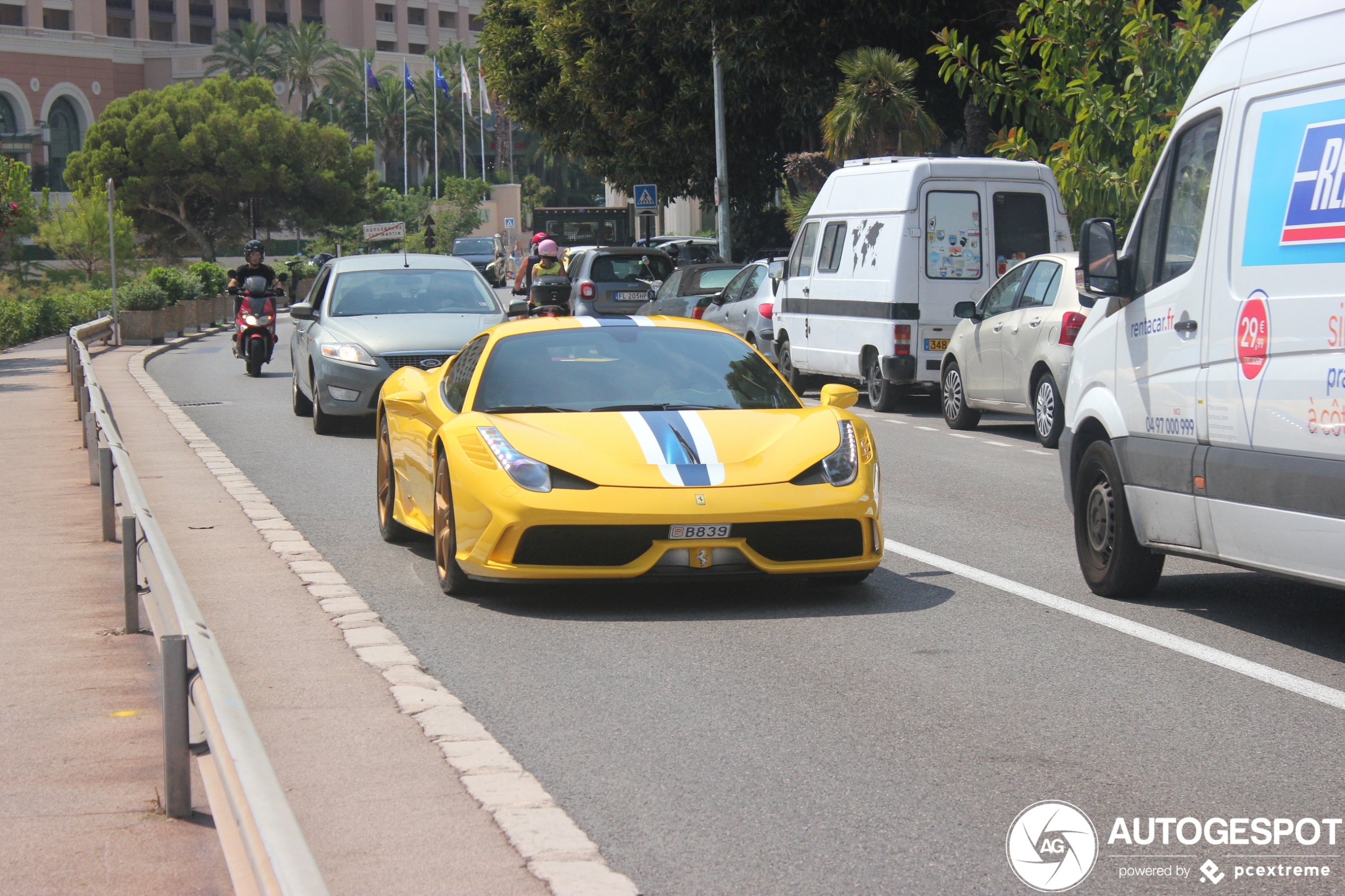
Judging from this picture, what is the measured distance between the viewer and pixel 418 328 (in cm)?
1617

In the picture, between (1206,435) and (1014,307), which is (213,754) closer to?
(1206,435)

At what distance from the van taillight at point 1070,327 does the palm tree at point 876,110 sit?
52.5 ft

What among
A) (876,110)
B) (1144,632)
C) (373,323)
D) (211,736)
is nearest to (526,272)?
(373,323)

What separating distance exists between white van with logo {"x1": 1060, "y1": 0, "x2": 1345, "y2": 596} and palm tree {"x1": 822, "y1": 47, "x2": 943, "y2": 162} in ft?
73.9

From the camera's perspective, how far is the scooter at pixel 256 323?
24.5 m

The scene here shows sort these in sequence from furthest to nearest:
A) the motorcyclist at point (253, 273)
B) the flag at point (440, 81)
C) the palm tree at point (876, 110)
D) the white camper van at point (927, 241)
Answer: the flag at point (440, 81) < the palm tree at point (876, 110) < the motorcyclist at point (253, 273) < the white camper van at point (927, 241)

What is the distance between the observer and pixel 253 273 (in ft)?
84.0

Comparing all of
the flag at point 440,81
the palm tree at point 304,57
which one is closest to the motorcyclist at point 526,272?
the flag at point 440,81

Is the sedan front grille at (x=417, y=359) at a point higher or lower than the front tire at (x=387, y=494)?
higher

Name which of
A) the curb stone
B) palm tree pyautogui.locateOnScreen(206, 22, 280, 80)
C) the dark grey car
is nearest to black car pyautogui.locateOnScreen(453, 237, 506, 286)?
palm tree pyautogui.locateOnScreen(206, 22, 280, 80)

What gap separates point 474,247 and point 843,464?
62031 millimetres

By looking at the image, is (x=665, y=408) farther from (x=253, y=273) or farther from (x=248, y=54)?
(x=248, y=54)

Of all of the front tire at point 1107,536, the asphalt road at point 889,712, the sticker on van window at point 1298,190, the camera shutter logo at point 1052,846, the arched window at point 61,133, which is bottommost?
the asphalt road at point 889,712

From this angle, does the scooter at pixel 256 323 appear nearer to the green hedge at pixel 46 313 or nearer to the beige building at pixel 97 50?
the green hedge at pixel 46 313
